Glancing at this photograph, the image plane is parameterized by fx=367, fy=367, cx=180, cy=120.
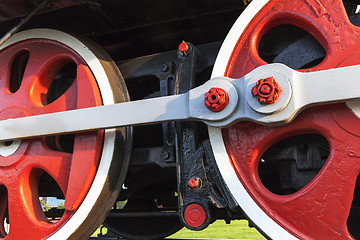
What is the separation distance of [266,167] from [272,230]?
1.95 ft

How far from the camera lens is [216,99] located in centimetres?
135

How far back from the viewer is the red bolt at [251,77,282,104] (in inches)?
49.7

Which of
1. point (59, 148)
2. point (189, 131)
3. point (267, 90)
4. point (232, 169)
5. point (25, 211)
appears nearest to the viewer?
point (267, 90)

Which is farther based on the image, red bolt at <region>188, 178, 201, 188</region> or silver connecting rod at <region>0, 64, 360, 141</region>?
red bolt at <region>188, 178, 201, 188</region>

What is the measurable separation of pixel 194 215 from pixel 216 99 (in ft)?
1.53

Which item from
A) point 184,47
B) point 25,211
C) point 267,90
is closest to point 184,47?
point 184,47

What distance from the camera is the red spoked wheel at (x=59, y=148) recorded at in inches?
62.4

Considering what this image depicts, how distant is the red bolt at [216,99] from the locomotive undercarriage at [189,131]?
7 cm

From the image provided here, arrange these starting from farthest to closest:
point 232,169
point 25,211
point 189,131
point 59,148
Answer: point 59,148 → point 25,211 → point 189,131 → point 232,169

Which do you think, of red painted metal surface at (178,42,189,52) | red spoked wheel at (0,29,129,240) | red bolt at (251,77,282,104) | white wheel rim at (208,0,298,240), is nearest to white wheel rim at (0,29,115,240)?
red spoked wheel at (0,29,129,240)

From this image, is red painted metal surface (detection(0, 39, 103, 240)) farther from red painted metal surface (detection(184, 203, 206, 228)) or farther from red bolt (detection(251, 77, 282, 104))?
red bolt (detection(251, 77, 282, 104))

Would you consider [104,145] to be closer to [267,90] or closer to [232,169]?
[232,169]

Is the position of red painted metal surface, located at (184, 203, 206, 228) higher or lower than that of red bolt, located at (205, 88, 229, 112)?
lower

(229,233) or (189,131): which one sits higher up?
(189,131)
